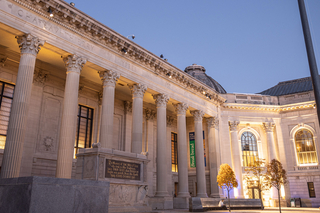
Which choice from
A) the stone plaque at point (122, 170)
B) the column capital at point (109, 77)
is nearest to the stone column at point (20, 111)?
the column capital at point (109, 77)

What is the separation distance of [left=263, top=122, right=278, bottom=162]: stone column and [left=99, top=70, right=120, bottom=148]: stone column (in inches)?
1016

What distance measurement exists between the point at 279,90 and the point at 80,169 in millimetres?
44044

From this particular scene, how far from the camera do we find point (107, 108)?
23.2 metres

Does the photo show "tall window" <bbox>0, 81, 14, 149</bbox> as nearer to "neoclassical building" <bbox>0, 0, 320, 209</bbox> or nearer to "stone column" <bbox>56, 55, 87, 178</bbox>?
"neoclassical building" <bbox>0, 0, 320, 209</bbox>

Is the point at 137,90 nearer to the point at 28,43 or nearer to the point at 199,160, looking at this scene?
the point at 28,43

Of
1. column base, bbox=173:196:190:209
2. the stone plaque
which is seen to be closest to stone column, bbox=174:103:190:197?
column base, bbox=173:196:190:209

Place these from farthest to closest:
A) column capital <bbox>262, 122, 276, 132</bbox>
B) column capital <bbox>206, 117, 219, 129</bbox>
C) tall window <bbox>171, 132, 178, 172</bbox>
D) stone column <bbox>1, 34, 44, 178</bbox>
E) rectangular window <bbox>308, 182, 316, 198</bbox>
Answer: column capital <bbox>262, 122, 276, 132</bbox> < tall window <bbox>171, 132, 178, 172</bbox> < rectangular window <bbox>308, 182, 316, 198</bbox> < column capital <bbox>206, 117, 219, 129</bbox> < stone column <bbox>1, 34, 44, 178</bbox>

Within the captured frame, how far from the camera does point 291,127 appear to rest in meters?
40.9

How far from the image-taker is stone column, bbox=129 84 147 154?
25.0 meters

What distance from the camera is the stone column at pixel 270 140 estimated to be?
4031 centimetres

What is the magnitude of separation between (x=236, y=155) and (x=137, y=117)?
62.4ft

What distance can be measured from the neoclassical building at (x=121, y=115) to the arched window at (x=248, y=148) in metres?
0.14

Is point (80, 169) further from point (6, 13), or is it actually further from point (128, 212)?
point (6, 13)

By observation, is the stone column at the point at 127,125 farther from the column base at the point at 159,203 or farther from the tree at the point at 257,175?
the tree at the point at 257,175
